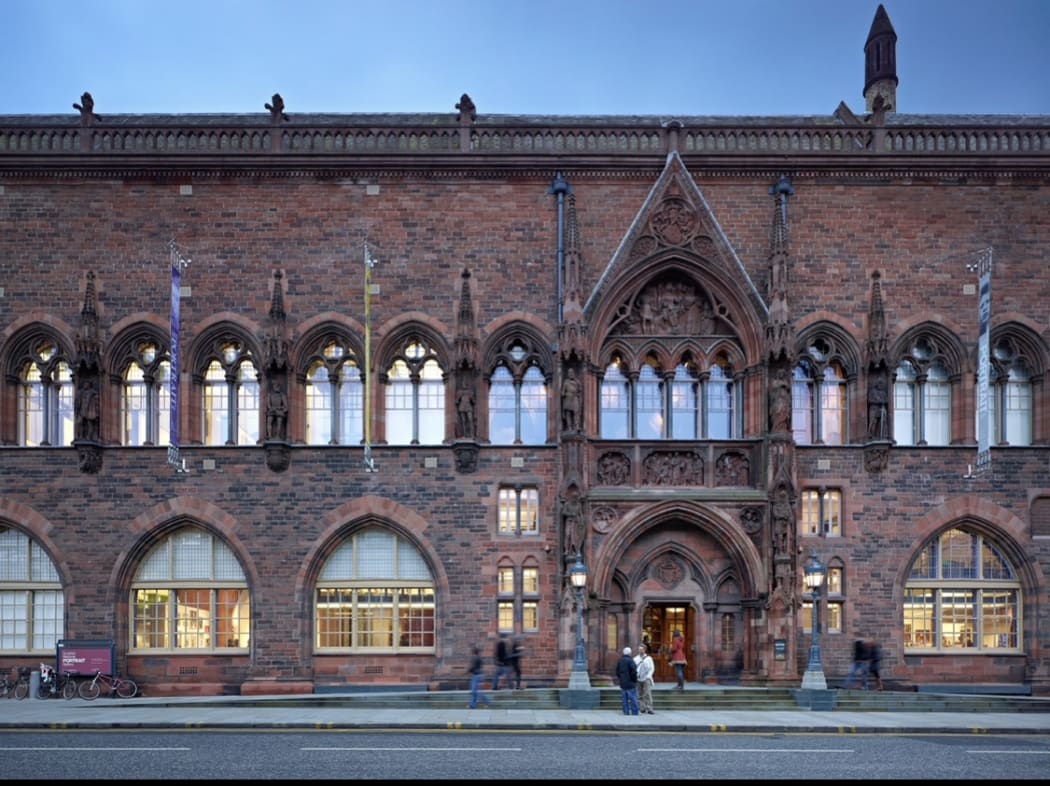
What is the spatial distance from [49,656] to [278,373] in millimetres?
9752

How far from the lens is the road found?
608 inches

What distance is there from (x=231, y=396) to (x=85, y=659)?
769 centimetres

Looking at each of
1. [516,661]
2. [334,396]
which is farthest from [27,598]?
[516,661]

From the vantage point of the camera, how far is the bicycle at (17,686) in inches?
1076

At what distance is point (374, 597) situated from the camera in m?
28.9

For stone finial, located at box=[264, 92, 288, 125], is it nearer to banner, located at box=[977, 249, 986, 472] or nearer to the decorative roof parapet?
the decorative roof parapet

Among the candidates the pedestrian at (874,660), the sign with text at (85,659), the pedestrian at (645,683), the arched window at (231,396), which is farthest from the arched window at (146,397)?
the pedestrian at (874,660)

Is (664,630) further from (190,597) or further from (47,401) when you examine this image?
(47,401)

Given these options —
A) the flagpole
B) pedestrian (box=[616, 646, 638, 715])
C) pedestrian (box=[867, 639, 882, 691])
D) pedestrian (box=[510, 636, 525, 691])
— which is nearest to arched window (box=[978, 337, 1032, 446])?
A: pedestrian (box=[867, 639, 882, 691])

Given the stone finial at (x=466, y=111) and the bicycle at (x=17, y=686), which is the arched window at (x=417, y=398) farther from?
the bicycle at (x=17, y=686)

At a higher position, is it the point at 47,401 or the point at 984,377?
the point at 984,377

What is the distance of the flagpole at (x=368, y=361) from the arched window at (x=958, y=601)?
1480cm

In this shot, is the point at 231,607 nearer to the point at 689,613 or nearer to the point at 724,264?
the point at 689,613

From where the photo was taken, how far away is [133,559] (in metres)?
28.7
